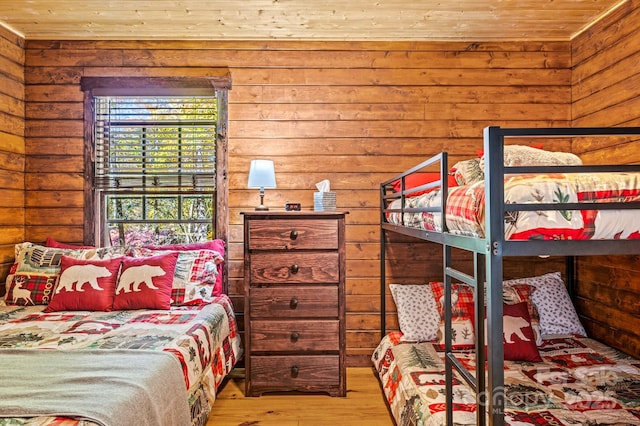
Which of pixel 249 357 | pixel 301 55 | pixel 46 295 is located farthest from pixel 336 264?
pixel 46 295

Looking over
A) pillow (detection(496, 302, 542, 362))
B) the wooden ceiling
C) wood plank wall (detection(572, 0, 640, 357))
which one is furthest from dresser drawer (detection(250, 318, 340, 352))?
the wooden ceiling

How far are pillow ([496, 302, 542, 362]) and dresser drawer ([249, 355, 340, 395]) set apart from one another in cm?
97

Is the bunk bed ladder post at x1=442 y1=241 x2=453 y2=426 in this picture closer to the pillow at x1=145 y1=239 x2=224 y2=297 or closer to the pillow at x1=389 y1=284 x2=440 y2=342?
the pillow at x1=389 y1=284 x2=440 y2=342

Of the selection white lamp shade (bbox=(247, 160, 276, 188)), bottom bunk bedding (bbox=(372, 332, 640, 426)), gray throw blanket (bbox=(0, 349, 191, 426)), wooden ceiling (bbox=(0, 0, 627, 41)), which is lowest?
bottom bunk bedding (bbox=(372, 332, 640, 426))

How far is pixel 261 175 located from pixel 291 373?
48.2 inches

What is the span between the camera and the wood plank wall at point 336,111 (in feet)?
10.1

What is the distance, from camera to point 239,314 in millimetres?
3051

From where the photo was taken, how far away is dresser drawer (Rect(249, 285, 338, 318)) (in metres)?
2.62

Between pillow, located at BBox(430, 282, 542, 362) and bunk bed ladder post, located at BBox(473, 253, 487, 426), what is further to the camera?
pillow, located at BBox(430, 282, 542, 362)

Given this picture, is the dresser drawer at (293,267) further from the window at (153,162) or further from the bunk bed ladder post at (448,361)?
the bunk bed ladder post at (448,361)

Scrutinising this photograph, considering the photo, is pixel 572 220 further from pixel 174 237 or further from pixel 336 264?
pixel 174 237

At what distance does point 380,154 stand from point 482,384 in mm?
1916

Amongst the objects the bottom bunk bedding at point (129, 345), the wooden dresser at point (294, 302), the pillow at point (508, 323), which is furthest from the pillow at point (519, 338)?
the bottom bunk bedding at point (129, 345)

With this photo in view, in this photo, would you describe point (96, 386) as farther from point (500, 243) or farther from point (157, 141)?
point (157, 141)
